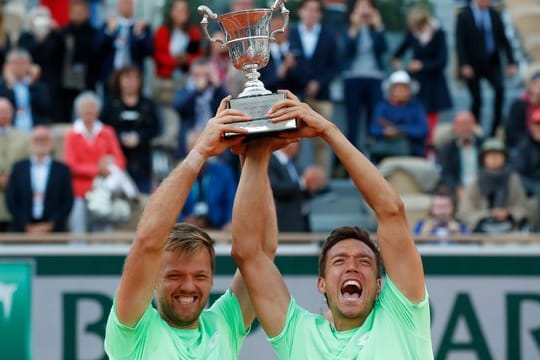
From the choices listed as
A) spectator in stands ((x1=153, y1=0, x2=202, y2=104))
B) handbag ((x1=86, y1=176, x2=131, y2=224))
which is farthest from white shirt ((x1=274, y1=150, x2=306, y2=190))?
spectator in stands ((x1=153, y1=0, x2=202, y2=104))

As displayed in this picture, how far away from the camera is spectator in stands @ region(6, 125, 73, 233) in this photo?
11250mm

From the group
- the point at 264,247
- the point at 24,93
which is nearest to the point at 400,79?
the point at 24,93

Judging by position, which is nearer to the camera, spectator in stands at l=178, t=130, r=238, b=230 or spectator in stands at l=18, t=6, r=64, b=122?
spectator in stands at l=178, t=130, r=238, b=230

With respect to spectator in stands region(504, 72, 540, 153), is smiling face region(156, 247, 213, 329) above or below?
below

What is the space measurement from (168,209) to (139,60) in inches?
329

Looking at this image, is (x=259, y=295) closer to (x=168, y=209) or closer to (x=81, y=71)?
(x=168, y=209)

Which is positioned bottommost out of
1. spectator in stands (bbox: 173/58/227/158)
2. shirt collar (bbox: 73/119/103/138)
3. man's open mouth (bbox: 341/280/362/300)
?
man's open mouth (bbox: 341/280/362/300)

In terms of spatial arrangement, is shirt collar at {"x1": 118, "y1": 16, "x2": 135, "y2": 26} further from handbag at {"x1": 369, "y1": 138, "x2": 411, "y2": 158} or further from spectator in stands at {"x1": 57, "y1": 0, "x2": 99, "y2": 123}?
handbag at {"x1": 369, "y1": 138, "x2": 411, "y2": 158}

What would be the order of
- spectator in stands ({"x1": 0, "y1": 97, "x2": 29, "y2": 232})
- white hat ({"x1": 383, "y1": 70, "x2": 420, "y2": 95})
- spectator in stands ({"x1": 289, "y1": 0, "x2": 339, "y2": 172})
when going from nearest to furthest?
spectator in stands ({"x1": 0, "y1": 97, "x2": 29, "y2": 232}) → white hat ({"x1": 383, "y1": 70, "x2": 420, "y2": 95}) → spectator in stands ({"x1": 289, "y1": 0, "x2": 339, "y2": 172})

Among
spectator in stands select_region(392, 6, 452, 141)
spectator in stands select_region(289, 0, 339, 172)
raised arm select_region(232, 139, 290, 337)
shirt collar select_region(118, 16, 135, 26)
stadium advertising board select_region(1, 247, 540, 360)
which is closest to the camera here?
raised arm select_region(232, 139, 290, 337)

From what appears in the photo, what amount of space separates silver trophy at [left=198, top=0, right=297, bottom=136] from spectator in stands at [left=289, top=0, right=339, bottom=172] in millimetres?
7153

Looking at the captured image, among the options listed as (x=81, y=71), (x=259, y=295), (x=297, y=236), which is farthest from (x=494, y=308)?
(x=81, y=71)

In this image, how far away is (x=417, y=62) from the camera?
1402 cm

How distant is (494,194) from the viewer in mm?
11617
